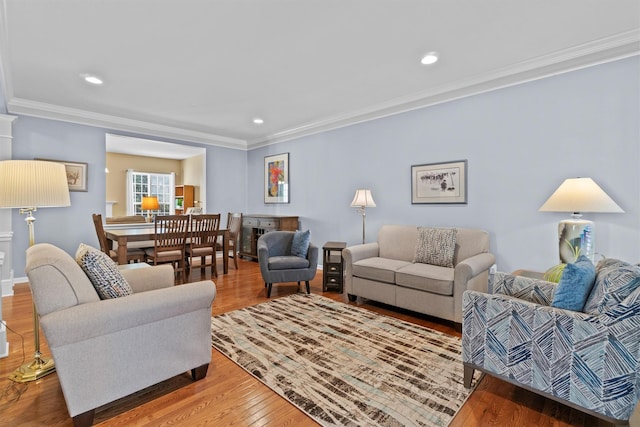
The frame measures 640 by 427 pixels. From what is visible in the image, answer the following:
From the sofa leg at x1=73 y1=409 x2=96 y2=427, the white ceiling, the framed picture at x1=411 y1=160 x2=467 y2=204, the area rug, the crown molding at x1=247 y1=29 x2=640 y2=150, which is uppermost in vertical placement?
the white ceiling

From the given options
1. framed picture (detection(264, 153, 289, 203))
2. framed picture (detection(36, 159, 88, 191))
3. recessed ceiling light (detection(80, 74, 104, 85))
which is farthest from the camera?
framed picture (detection(264, 153, 289, 203))

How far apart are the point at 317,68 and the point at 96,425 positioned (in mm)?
3325

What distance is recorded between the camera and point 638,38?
2539mm

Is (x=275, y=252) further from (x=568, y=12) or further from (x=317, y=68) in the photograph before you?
(x=568, y=12)

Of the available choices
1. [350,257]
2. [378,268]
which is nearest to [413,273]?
[378,268]

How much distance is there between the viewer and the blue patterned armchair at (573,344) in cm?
144

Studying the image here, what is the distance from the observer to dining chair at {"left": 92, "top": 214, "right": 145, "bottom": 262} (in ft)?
13.5

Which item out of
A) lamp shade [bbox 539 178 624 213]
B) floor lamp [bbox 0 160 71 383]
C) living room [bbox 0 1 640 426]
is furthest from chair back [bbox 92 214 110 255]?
lamp shade [bbox 539 178 624 213]

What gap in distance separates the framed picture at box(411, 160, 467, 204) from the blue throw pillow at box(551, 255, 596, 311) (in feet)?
6.90

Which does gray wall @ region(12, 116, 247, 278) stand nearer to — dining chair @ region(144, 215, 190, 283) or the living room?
the living room

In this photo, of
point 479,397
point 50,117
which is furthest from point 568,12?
point 50,117

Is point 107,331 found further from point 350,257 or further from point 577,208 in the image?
point 577,208

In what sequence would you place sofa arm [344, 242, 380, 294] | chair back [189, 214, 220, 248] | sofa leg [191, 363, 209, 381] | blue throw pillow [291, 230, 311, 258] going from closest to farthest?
1. sofa leg [191, 363, 209, 381]
2. sofa arm [344, 242, 380, 294]
3. blue throw pillow [291, 230, 311, 258]
4. chair back [189, 214, 220, 248]

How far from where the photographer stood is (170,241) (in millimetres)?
4348
